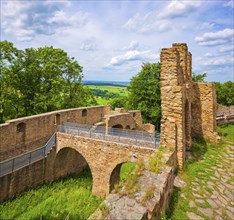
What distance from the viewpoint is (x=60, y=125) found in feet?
50.3

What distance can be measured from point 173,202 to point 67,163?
446 inches

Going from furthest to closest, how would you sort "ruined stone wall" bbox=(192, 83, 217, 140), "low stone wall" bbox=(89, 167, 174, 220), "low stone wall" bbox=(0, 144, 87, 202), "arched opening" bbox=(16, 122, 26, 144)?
"arched opening" bbox=(16, 122, 26, 144), "ruined stone wall" bbox=(192, 83, 217, 140), "low stone wall" bbox=(0, 144, 87, 202), "low stone wall" bbox=(89, 167, 174, 220)

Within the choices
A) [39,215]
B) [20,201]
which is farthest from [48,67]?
[39,215]

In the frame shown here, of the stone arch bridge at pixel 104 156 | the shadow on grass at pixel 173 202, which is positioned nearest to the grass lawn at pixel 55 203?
the stone arch bridge at pixel 104 156

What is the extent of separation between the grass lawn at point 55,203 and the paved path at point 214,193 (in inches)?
233

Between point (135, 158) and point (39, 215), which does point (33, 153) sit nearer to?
point (39, 215)

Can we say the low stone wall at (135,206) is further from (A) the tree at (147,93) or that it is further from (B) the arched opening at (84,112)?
(A) the tree at (147,93)

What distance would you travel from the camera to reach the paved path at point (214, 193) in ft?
18.6

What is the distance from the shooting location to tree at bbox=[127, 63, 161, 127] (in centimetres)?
2417

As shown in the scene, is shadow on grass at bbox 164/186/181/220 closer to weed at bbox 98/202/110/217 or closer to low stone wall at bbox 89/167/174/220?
low stone wall at bbox 89/167/174/220

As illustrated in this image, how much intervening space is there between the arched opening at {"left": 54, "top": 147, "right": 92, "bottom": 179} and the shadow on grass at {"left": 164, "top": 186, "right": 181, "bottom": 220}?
33.3 ft

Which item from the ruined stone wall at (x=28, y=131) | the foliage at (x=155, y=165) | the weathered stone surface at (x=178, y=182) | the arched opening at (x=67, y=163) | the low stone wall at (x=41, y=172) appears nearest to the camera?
the foliage at (x=155, y=165)

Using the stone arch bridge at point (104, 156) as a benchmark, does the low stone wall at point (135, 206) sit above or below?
above

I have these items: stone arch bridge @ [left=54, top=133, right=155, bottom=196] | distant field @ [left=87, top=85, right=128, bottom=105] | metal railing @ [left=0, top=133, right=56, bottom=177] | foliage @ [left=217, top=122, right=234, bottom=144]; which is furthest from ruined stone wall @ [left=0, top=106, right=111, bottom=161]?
distant field @ [left=87, top=85, right=128, bottom=105]
